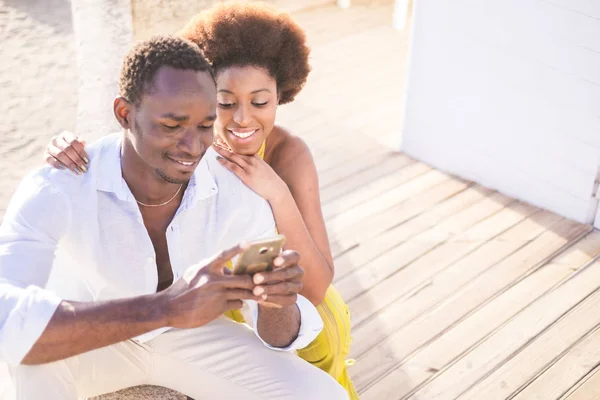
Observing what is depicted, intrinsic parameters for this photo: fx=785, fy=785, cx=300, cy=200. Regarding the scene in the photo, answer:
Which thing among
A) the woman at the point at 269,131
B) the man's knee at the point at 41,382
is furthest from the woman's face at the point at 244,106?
the man's knee at the point at 41,382

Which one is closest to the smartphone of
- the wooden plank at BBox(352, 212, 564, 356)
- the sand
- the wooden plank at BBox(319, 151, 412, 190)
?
the wooden plank at BBox(352, 212, 564, 356)

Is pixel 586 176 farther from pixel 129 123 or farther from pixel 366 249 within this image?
pixel 129 123

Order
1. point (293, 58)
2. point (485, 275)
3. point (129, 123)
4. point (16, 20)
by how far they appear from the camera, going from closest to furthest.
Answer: point (129, 123), point (293, 58), point (485, 275), point (16, 20)

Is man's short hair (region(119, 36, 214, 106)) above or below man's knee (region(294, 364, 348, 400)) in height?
above

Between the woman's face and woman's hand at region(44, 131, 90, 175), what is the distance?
0.43 metres

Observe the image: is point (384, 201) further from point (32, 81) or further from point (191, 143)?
point (32, 81)

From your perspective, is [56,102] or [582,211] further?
[56,102]

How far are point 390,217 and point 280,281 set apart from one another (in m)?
2.01

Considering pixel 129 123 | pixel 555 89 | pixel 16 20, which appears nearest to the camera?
pixel 129 123

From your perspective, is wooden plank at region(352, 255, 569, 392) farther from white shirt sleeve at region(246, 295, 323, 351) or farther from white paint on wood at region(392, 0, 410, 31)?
white paint on wood at region(392, 0, 410, 31)

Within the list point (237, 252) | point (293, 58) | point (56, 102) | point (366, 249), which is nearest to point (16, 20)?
point (56, 102)

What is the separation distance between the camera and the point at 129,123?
1977 mm

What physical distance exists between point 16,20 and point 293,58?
467cm

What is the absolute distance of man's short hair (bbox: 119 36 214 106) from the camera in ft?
6.21
